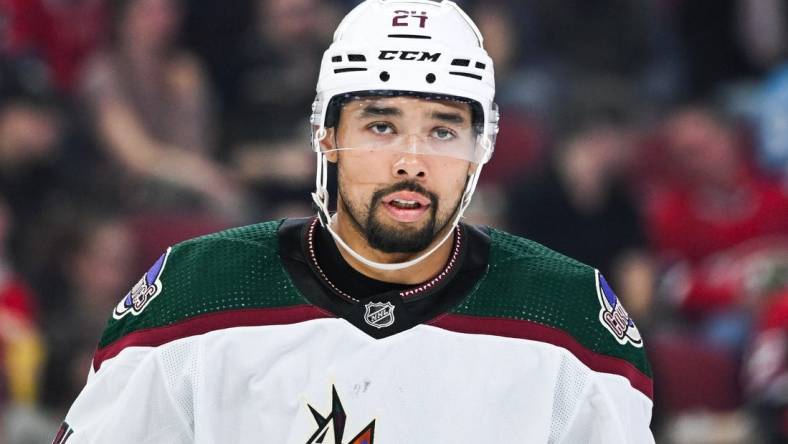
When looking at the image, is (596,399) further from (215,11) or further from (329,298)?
(215,11)

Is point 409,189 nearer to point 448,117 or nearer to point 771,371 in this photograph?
point 448,117

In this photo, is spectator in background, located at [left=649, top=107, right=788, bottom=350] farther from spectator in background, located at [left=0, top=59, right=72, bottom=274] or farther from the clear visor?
the clear visor

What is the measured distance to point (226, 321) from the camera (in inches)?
112

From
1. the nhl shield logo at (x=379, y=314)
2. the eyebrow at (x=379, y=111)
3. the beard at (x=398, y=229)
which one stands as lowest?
the nhl shield logo at (x=379, y=314)

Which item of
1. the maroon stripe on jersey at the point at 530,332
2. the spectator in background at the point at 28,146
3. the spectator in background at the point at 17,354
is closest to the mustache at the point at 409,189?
the maroon stripe on jersey at the point at 530,332

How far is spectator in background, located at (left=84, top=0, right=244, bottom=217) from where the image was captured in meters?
5.78

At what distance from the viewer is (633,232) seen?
5777 mm

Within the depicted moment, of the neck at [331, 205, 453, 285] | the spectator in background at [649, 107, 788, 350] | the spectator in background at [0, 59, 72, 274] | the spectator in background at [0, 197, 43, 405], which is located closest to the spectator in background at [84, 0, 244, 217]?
the spectator in background at [0, 59, 72, 274]

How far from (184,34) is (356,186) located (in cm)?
333

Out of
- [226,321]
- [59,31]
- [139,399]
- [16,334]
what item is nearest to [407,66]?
[226,321]

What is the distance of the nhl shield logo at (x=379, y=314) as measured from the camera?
2.86 m

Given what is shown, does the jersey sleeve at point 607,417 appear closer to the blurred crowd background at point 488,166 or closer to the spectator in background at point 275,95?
the blurred crowd background at point 488,166

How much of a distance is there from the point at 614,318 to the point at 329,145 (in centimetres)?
64

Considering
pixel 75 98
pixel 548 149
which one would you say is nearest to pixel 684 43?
pixel 548 149
